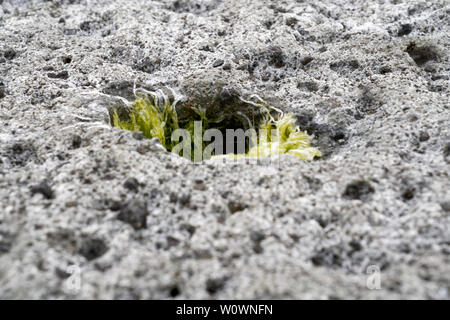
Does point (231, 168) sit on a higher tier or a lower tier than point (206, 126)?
lower

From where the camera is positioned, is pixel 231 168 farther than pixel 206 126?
No

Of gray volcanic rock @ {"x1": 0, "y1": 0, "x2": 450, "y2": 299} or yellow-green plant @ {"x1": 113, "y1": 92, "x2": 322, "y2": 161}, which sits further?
yellow-green plant @ {"x1": 113, "y1": 92, "x2": 322, "y2": 161}

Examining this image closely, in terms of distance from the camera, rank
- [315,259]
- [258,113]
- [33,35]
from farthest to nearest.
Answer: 1. [33,35]
2. [258,113]
3. [315,259]

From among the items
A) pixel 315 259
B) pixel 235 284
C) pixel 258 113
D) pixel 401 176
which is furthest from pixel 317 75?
pixel 235 284

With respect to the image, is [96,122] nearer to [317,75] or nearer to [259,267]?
[259,267]
